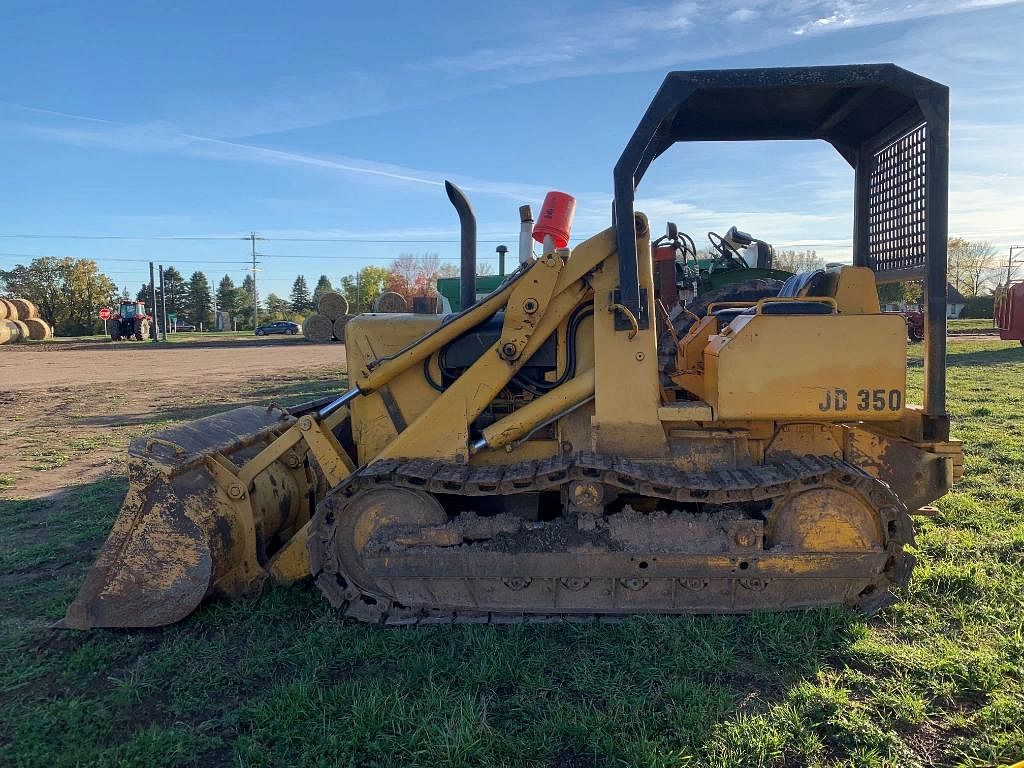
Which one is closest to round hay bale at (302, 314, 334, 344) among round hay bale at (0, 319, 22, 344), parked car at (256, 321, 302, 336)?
round hay bale at (0, 319, 22, 344)

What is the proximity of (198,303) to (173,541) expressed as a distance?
92.6 m

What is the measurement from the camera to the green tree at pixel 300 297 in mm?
100312

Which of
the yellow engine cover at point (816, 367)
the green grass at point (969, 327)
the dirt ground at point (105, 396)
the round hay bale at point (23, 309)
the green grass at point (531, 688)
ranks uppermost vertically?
the round hay bale at point (23, 309)

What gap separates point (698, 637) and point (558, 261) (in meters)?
2.25

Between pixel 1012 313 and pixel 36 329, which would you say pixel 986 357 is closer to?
pixel 1012 313

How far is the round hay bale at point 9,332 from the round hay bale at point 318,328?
15.8 meters

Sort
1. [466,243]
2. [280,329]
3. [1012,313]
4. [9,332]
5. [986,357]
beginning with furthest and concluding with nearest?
[280,329] → [9,332] → [1012,313] → [986,357] → [466,243]

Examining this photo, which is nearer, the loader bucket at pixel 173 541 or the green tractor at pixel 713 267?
the loader bucket at pixel 173 541

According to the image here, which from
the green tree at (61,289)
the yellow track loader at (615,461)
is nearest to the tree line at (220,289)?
the green tree at (61,289)

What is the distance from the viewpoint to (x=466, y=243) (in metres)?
5.03

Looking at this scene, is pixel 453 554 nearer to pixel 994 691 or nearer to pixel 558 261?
pixel 558 261

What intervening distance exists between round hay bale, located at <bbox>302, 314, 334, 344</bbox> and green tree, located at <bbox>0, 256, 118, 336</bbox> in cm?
2931

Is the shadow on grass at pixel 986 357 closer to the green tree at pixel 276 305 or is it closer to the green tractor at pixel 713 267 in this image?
the green tractor at pixel 713 267

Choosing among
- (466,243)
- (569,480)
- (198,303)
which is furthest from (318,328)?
(198,303)
